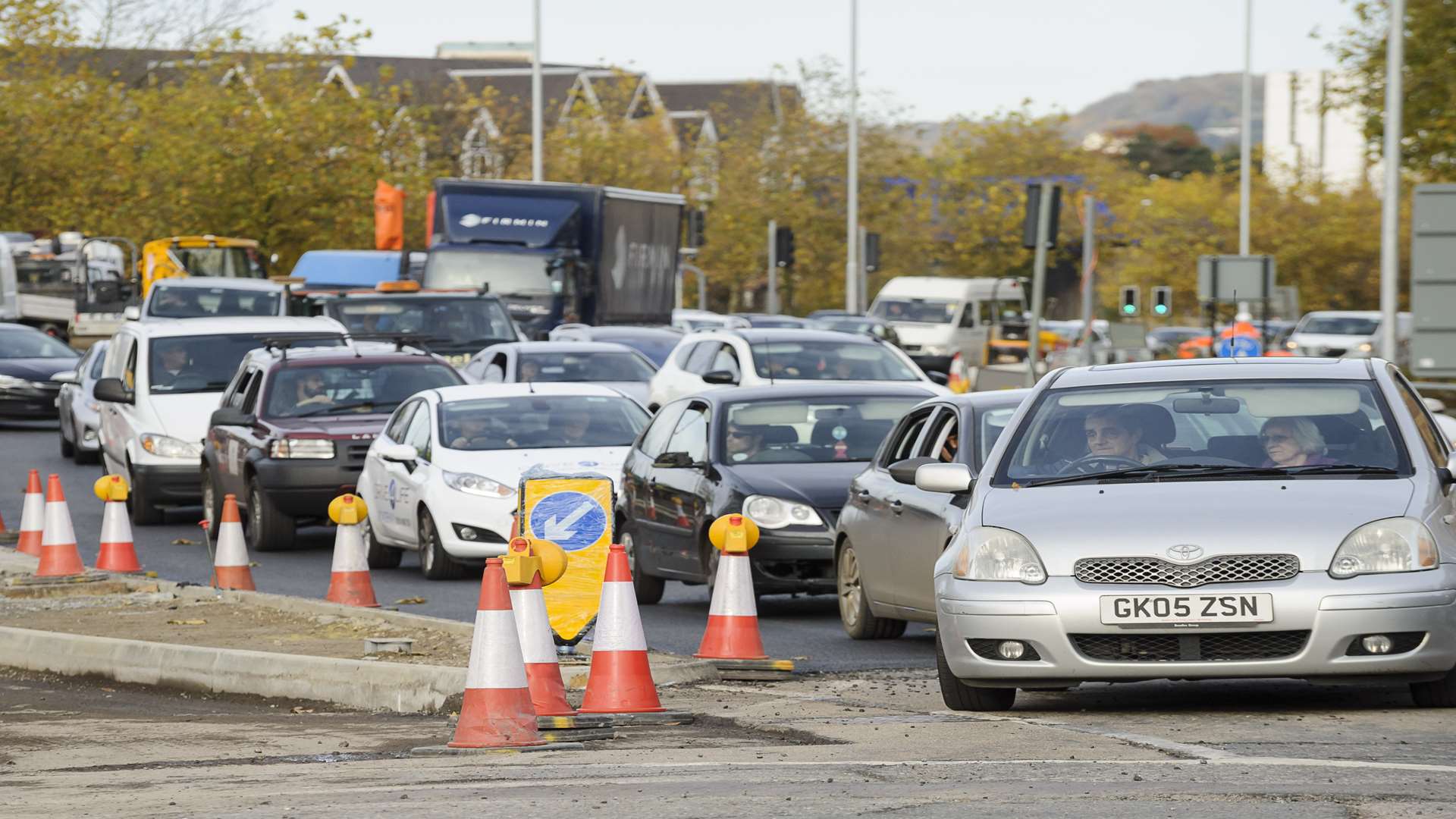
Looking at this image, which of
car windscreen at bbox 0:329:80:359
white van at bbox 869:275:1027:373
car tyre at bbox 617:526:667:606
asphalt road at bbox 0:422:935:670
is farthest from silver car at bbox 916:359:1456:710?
white van at bbox 869:275:1027:373

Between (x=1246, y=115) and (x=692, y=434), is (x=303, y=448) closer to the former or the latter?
(x=692, y=434)

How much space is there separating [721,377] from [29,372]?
1456 centimetres

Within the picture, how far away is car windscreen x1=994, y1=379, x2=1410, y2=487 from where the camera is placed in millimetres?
9430

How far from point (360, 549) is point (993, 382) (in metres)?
17.8

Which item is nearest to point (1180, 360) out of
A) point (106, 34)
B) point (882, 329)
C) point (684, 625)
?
point (684, 625)

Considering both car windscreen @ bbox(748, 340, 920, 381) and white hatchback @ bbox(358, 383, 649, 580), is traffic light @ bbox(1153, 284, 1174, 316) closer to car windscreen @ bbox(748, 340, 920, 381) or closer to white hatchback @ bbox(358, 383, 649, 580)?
car windscreen @ bbox(748, 340, 920, 381)

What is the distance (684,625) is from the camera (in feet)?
46.5

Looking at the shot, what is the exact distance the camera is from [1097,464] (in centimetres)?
956

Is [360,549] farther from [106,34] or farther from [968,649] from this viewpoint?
[106,34]

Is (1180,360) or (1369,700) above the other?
(1180,360)

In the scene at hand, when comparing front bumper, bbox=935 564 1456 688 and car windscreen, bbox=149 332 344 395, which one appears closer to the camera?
front bumper, bbox=935 564 1456 688

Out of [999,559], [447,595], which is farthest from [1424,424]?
[447,595]

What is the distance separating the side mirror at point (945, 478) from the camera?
32.0ft

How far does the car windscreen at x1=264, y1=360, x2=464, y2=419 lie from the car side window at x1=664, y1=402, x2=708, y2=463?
17.0ft
